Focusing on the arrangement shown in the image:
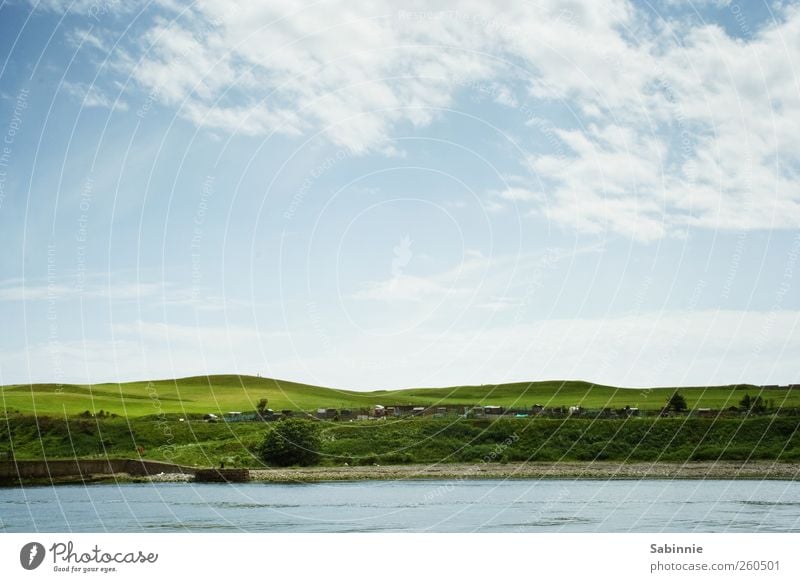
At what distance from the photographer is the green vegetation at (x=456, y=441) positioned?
63656mm

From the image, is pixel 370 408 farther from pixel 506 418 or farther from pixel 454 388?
pixel 454 388

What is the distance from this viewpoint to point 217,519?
3850 cm

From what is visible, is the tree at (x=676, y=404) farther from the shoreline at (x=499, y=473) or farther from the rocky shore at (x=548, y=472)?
the shoreline at (x=499, y=473)

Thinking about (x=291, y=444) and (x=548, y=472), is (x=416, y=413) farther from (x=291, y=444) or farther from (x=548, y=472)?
(x=548, y=472)

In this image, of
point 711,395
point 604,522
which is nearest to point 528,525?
point 604,522

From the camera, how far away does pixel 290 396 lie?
301 ft

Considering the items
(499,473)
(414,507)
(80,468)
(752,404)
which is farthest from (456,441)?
(80,468)

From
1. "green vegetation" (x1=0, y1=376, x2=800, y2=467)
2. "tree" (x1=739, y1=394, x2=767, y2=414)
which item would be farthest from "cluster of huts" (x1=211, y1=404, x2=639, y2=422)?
"tree" (x1=739, y1=394, x2=767, y2=414)

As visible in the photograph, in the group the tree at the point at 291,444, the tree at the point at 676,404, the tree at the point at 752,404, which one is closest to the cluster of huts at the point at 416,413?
the tree at the point at 676,404

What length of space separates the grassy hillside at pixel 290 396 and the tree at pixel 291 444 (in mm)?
13545

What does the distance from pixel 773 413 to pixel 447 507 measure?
3796cm

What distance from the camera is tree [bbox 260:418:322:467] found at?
6406 cm

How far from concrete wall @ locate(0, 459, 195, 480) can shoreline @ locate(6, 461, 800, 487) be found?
75cm
